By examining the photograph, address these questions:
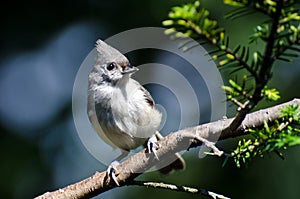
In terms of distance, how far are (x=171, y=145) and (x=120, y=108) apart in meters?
1.17

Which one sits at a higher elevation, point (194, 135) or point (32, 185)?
point (194, 135)

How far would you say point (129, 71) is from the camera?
3.00m

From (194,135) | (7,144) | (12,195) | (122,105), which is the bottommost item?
(12,195)

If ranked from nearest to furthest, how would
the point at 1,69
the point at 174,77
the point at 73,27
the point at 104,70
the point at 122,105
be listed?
the point at 122,105 < the point at 104,70 < the point at 174,77 < the point at 73,27 < the point at 1,69

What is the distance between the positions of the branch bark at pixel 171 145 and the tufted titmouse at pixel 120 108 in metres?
0.86

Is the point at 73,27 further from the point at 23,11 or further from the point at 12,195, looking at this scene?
the point at 12,195

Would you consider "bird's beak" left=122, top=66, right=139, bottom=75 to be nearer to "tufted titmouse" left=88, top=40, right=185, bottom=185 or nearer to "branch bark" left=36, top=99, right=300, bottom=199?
"tufted titmouse" left=88, top=40, right=185, bottom=185

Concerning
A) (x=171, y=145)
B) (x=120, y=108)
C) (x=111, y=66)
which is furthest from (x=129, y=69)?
(x=171, y=145)

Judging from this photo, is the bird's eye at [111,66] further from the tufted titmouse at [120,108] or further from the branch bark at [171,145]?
the branch bark at [171,145]

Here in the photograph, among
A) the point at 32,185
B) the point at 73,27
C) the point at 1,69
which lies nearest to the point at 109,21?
the point at 73,27

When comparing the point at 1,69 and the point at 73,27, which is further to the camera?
the point at 1,69

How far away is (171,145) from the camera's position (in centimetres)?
174

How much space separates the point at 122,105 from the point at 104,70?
398mm

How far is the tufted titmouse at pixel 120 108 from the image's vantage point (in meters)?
2.88
